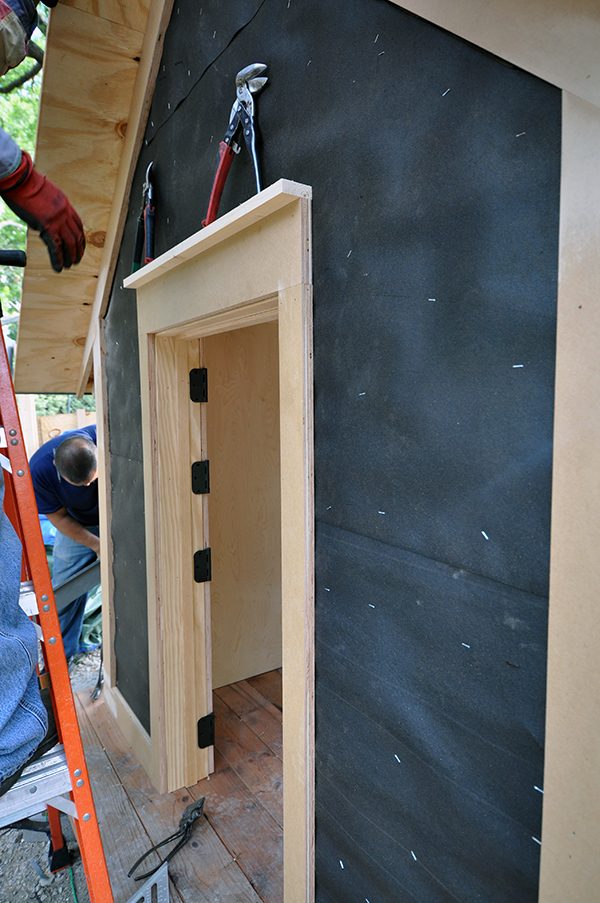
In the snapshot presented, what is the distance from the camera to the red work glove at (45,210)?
1.12 meters

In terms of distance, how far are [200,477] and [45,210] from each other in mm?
1199

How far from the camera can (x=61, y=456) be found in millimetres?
2975

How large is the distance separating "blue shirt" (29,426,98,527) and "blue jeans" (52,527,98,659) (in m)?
0.29

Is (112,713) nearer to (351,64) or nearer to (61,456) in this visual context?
(61,456)

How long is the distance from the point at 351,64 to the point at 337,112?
8 centimetres

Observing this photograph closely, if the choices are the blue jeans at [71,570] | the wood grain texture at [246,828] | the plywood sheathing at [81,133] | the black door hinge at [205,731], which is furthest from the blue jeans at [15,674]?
the blue jeans at [71,570]

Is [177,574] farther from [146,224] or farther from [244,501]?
[146,224]

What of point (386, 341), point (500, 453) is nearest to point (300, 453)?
point (386, 341)

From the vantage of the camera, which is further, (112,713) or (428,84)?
(112,713)

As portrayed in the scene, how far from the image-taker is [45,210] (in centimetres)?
119

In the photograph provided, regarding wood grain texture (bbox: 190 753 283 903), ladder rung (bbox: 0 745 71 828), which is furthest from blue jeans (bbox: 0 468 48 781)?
wood grain texture (bbox: 190 753 283 903)

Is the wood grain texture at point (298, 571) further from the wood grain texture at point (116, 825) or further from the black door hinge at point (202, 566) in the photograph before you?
the black door hinge at point (202, 566)

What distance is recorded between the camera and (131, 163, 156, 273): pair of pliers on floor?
1.97 meters

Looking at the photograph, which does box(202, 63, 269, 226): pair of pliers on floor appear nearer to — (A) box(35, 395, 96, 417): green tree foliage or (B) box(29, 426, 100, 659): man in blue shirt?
(B) box(29, 426, 100, 659): man in blue shirt
